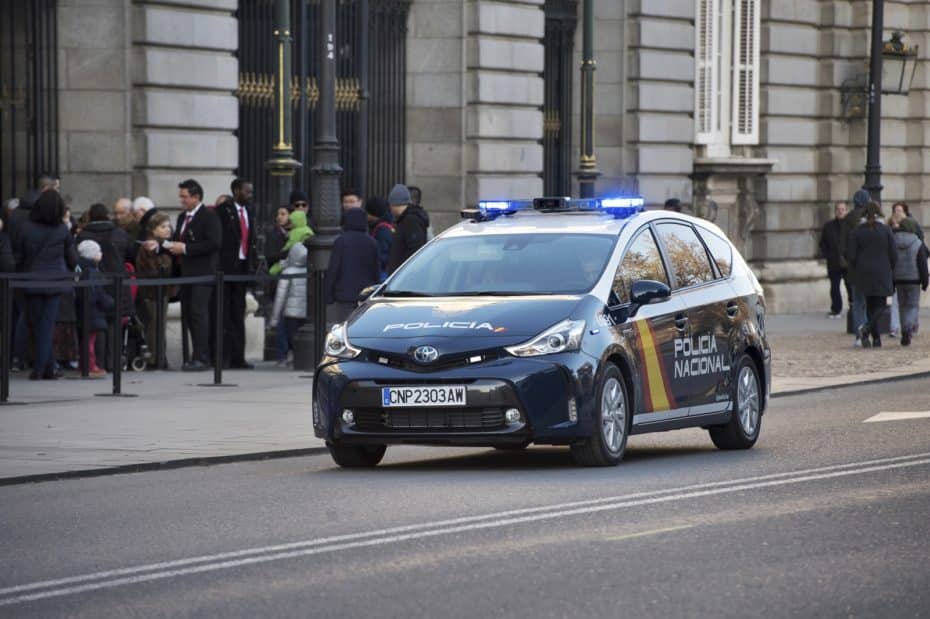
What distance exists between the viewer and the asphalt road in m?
7.57

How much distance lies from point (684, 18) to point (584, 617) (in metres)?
25.1

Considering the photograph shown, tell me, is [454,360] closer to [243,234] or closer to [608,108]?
[243,234]

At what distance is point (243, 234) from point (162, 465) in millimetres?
8550

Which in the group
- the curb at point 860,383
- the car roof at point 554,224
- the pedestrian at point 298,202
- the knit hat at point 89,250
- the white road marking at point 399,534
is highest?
the car roof at point 554,224

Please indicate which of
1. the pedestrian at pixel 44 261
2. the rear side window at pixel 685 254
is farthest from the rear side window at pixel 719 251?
the pedestrian at pixel 44 261

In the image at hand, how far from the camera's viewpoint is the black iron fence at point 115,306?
1581 centimetres

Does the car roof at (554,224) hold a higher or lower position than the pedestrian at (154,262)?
higher

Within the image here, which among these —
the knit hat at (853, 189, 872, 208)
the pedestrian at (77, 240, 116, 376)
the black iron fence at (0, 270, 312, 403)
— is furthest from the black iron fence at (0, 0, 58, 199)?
the knit hat at (853, 189, 872, 208)

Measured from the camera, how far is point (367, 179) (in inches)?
1082

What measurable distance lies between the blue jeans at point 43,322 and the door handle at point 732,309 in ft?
22.3

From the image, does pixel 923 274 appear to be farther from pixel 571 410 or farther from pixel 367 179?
pixel 571 410

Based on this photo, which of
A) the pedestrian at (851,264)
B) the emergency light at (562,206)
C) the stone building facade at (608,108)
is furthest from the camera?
the pedestrian at (851,264)

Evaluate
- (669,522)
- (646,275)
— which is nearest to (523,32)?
(646,275)

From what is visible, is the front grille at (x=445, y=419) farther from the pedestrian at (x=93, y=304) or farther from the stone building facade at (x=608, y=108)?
the stone building facade at (x=608, y=108)
